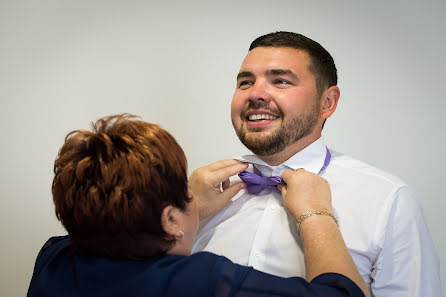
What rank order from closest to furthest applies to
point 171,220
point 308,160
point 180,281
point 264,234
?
point 180,281 → point 171,220 → point 264,234 → point 308,160

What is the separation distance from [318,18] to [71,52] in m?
1.17

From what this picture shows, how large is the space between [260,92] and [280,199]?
0.36 metres

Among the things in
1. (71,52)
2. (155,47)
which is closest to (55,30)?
(71,52)

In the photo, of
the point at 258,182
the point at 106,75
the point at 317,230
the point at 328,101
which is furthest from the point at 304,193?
the point at 106,75

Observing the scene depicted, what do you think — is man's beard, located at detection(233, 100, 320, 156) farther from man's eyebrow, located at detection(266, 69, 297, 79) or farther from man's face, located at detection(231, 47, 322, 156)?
man's eyebrow, located at detection(266, 69, 297, 79)

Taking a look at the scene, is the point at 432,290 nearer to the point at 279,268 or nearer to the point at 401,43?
the point at 279,268

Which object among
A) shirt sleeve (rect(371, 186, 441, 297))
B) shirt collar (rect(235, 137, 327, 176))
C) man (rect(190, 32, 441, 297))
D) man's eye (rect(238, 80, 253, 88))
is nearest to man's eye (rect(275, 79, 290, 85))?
man (rect(190, 32, 441, 297))

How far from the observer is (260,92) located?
143 centimetres

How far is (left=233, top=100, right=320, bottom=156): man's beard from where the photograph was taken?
1430mm

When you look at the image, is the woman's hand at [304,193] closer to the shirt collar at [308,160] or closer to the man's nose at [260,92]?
the shirt collar at [308,160]

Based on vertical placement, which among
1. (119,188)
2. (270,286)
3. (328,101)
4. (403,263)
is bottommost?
(403,263)

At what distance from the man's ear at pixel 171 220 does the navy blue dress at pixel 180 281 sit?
0.20ft

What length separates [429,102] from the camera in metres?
1.92

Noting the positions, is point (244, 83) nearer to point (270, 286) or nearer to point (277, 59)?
point (277, 59)
